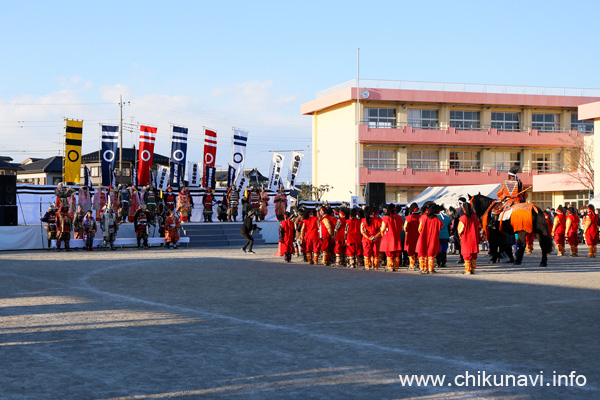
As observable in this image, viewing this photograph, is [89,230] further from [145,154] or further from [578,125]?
[578,125]

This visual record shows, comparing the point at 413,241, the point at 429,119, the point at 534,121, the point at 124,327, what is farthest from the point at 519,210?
the point at 534,121

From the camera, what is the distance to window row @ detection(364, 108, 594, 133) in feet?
163

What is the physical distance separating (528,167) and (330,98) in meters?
15.9

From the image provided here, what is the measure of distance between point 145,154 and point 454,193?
49.0ft

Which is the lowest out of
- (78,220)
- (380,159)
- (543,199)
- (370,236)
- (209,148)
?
(370,236)

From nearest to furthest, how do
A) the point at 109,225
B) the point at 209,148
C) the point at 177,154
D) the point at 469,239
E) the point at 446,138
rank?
1. the point at 469,239
2. the point at 109,225
3. the point at 177,154
4. the point at 209,148
5. the point at 446,138

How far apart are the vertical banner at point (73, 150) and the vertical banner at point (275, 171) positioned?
1064 cm

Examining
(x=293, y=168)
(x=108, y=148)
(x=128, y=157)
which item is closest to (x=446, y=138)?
(x=293, y=168)

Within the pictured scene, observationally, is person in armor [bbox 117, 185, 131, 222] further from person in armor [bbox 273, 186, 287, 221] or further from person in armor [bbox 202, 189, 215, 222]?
person in armor [bbox 273, 186, 287, 221]

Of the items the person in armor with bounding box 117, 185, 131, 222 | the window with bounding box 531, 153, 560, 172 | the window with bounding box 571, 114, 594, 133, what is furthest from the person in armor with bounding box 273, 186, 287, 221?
the window with bounding box 571, 114, 594, 133

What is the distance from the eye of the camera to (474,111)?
2021 inches

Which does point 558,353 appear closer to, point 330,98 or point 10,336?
point 10,336

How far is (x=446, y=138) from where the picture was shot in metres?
49.5

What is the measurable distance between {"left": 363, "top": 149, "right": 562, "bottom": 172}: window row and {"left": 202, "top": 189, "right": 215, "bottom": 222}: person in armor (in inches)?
711
